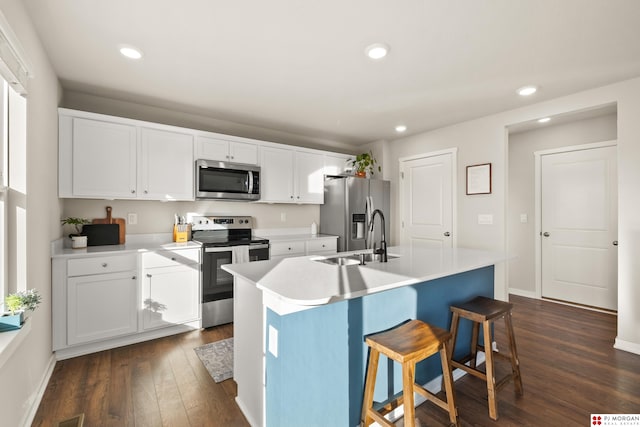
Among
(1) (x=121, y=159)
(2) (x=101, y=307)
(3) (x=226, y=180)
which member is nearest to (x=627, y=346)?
(3) (x=226, y=180)

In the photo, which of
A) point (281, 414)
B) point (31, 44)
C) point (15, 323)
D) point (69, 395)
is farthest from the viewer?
point (69, 395)

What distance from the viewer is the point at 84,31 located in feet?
6.44

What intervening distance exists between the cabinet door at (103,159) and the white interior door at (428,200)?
351cm

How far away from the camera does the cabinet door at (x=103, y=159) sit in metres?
2.72

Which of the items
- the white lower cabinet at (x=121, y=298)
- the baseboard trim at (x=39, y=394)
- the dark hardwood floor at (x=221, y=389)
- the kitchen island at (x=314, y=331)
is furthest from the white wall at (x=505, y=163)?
the baseboard trim at (x=39, y=394)

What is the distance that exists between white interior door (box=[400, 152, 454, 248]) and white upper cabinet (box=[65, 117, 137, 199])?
3.50 m

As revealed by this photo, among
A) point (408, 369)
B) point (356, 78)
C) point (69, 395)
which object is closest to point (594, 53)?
point (356, 78)

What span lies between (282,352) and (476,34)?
7.40 ft

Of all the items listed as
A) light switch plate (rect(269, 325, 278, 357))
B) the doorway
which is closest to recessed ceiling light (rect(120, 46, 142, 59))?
light switch plate (rect(269, 325, 278, 357))

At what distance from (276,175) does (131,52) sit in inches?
81.6

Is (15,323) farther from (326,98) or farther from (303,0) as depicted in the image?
(326,98)

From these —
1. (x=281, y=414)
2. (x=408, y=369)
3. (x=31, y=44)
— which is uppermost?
(x=31, y=44)

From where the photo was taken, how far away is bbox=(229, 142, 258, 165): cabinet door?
3638 mm

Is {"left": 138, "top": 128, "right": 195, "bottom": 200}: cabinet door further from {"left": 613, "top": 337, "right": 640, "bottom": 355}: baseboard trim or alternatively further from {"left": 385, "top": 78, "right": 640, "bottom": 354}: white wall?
{"left": 613, "top": 337, "right": 640, "bottom": 355}: baseboard trim
